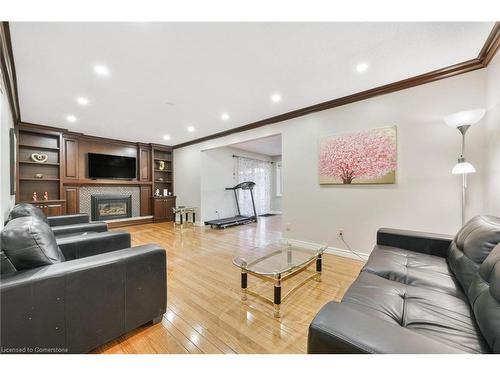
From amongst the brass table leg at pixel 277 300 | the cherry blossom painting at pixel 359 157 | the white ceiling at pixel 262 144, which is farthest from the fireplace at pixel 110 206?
the brass table leg at pixel 277 300

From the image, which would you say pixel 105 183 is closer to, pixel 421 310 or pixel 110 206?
pixel 110 206

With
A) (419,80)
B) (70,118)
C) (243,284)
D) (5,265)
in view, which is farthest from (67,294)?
(70,118)

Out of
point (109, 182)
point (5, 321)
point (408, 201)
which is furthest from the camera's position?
point (109, 182)

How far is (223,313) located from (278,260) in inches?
30.7

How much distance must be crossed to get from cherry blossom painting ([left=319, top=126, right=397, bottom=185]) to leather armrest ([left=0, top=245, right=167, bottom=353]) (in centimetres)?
271

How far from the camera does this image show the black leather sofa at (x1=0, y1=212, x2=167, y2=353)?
3.43 feet

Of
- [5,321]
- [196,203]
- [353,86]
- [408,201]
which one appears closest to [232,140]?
[196,203]

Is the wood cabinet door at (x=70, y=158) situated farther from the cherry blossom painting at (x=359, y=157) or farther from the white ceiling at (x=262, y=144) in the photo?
the cherry blossom painting at (x=359, y=157)

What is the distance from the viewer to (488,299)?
0.96 m

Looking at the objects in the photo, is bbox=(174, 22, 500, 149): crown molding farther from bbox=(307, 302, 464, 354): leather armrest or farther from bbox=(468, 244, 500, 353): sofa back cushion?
bbox=(307, 302, 464, 354): leather armrest

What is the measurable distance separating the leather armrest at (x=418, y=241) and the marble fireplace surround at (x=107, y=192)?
633 centimetres
